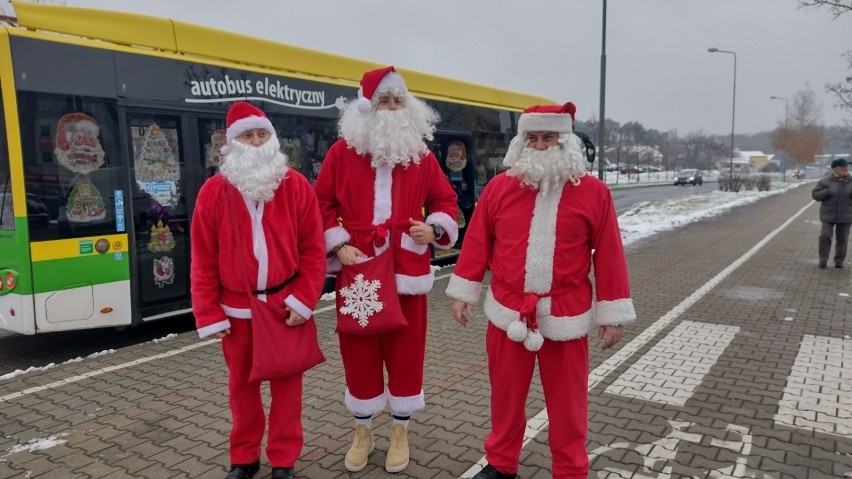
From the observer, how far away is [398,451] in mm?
3402

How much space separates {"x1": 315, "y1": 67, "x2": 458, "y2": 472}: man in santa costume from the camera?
3246 millimetres

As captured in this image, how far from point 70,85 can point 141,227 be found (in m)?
1.36

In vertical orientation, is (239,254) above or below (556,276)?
above

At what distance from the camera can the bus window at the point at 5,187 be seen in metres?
5.01

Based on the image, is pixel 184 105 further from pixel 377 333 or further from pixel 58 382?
pixel 377 333

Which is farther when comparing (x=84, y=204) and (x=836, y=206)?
(x=836, y=206)

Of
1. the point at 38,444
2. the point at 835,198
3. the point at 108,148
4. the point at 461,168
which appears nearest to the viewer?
the point at 38,444

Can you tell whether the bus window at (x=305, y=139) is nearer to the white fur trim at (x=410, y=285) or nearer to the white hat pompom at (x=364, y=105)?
the white hat pompom at (x=364, y=105)

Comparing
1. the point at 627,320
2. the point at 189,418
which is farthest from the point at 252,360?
the point at 627,320

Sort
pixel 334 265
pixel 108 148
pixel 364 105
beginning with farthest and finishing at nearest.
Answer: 1. pixel 108 148
2. pixel 334 265
3. pixel 364 105

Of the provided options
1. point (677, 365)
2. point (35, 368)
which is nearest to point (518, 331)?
point (677, 365)

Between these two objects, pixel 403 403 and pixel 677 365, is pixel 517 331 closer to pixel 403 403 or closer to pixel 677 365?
pixel 403 403

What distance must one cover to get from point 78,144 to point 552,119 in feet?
14.2

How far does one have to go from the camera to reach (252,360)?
3002mm
